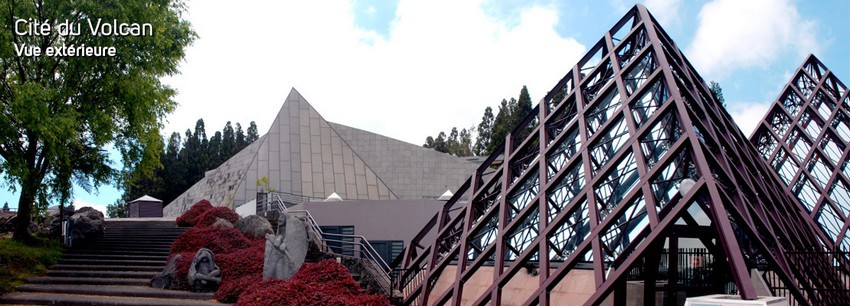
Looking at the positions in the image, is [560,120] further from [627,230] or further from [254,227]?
[254,227]

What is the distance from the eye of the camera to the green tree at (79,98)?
914 inches

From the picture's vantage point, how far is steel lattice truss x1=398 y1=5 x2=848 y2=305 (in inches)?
530

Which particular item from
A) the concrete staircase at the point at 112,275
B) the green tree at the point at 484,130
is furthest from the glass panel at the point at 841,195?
the green tree at the point at 484,130

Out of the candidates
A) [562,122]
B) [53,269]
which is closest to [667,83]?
[562,122]

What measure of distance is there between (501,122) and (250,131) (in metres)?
28.7

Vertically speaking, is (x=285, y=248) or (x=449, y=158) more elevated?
(x=449, y=158)

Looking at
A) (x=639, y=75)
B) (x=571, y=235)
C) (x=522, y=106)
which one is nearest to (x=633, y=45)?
Answer: (x=639, y=75)

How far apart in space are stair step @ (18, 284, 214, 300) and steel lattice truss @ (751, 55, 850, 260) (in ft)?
62.2

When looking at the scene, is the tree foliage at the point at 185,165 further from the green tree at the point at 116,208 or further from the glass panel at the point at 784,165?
the glass panel at the point at 784,165

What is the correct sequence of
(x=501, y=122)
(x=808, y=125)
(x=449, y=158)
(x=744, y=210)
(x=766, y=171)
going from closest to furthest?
(x=744, y=210)
(x=766, y=171)
(x=808, y=125)
(x=449, y=158)
(x=501, y=122)

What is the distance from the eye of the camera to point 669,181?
1608cm

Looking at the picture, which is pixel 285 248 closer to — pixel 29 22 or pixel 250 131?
pixel 29 22

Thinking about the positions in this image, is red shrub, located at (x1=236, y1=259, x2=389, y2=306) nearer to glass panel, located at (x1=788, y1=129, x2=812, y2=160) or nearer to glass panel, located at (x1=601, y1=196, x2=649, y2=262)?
glass panel, located at (x1=601, y1=196, x2=649, y2=262)

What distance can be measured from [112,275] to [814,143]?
24.1 m
